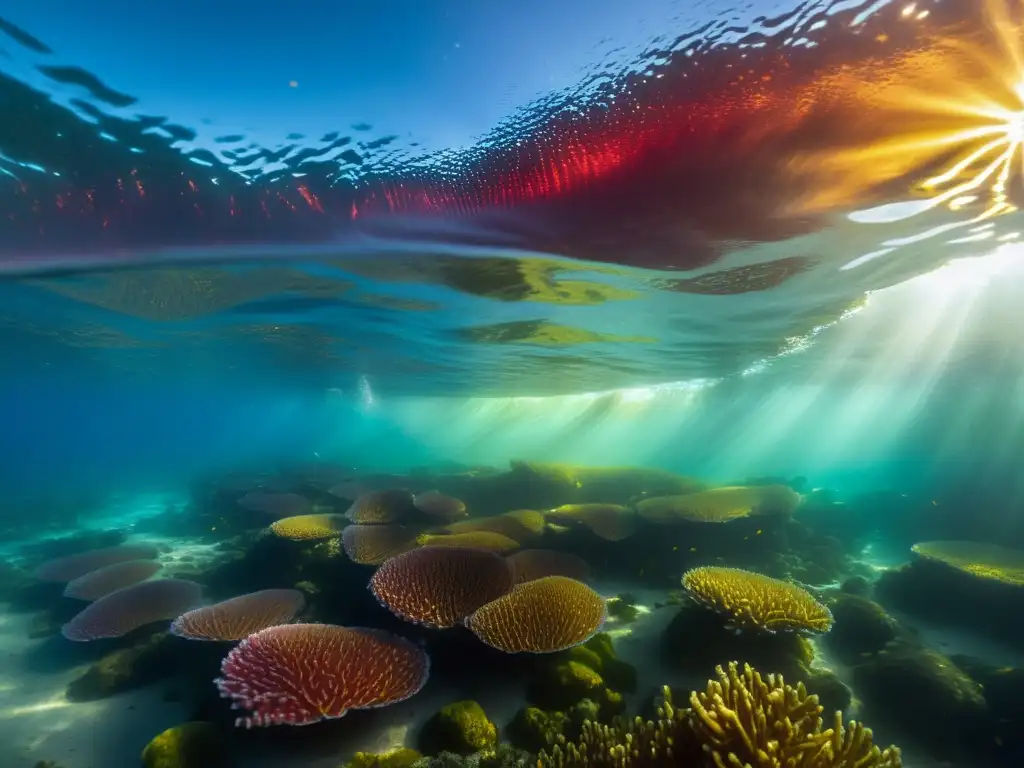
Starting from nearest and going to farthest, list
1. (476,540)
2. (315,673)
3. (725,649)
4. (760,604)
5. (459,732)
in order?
(315,673)
(459,732)
(760,604)
(725,649)
(476,540)

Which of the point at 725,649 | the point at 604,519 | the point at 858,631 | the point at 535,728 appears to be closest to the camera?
the point at 535,728

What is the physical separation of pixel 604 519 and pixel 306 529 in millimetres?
6448

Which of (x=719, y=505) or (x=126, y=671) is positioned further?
(x=719, y=505)

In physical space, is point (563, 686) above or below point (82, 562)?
above

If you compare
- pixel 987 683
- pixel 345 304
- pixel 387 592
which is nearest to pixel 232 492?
pixel 345 304

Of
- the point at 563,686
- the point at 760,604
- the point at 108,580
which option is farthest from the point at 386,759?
the point at 108,580

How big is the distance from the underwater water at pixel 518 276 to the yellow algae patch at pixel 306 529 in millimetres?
54

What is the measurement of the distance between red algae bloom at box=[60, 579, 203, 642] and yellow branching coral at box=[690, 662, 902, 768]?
8.46 metres

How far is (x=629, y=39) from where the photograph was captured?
5.23 metres

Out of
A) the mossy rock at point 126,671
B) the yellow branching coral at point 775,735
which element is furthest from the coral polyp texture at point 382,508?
the yellow branching coral at point 775,735

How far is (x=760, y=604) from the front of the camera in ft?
20.0

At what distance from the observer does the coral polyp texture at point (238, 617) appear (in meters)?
6.27

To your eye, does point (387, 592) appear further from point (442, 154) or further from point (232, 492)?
point (232, 492)

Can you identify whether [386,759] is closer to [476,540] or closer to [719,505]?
[476,540]
